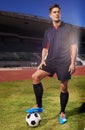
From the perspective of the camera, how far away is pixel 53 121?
2.75 metres

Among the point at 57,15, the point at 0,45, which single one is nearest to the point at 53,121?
the point at 57,15

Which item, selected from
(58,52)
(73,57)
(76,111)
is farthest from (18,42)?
(73,57)

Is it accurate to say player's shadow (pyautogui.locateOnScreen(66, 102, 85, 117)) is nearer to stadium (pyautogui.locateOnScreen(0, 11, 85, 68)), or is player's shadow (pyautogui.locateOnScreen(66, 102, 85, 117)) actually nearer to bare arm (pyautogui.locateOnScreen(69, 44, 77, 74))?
bare arm (pyautogui.locateOnScreen(69, 44, 77, 74))

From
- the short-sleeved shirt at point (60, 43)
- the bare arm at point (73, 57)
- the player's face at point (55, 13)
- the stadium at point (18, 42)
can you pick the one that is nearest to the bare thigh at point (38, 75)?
the short-sleeved shirt at point (60, 43)

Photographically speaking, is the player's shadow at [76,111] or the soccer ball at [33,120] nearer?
the soccer ball at [33,120]

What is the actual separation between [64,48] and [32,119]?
2.43 feet

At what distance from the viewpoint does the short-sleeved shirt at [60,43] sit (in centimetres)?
271

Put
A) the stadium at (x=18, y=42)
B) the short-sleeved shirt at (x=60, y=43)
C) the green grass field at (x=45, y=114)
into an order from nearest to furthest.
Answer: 1. the green grass field at (x=45, y=114)
2. the short-sleeved shirt at (x=60, y=43)
3. the stadium at (x=18, y=42)

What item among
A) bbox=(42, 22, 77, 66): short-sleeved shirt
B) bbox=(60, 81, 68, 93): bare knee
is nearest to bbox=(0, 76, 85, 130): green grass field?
bbox=(60, 81, 68, 93): bare knee

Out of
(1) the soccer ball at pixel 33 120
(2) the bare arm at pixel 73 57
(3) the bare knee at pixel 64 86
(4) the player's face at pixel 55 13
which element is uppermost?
(4) the player's face at pixel 55 13

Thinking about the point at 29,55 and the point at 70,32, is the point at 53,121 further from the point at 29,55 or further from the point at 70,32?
the point at 29,55

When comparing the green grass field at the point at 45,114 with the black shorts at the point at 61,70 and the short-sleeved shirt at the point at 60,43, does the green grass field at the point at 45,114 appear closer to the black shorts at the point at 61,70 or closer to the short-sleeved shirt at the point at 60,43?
the black shorts at the point at 61,70

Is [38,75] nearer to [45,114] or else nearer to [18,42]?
[45,114]

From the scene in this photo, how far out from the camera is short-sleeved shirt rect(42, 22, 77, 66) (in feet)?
8.91
